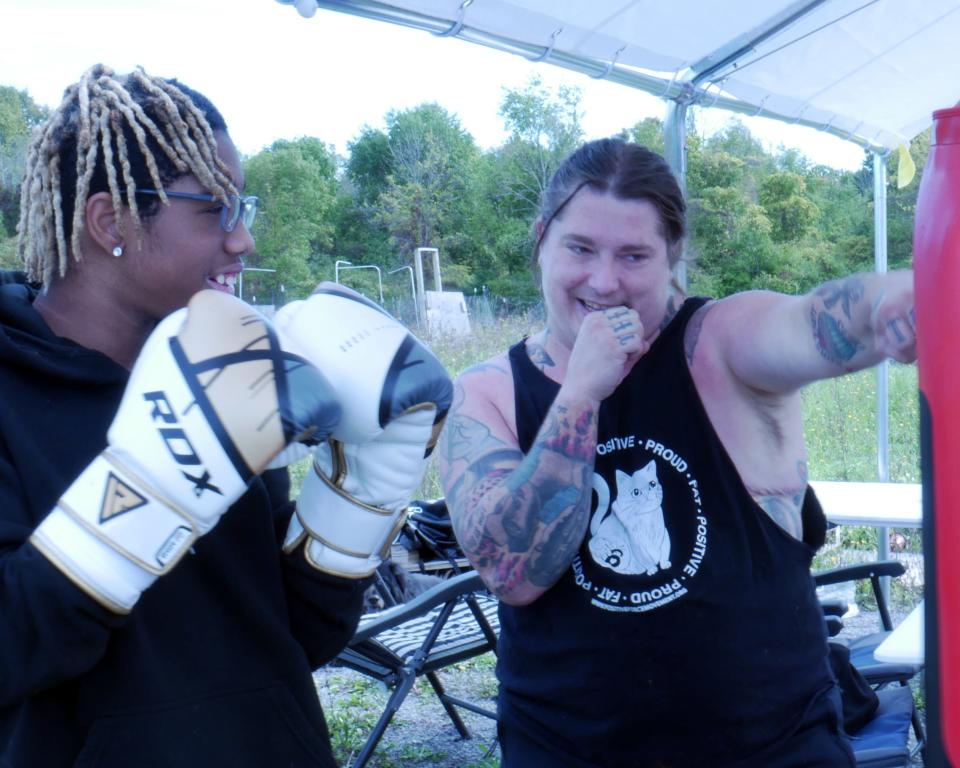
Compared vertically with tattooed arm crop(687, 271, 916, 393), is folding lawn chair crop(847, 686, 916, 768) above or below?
below

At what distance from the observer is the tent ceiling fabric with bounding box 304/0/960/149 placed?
9.24ft

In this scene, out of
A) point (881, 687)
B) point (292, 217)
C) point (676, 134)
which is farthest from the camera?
point (292, 217)

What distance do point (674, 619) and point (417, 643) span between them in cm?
188

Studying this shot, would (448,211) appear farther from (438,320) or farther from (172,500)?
(172,500)

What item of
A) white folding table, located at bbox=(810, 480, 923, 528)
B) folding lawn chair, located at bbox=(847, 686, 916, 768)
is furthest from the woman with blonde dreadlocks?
white folding table, located at bbox=(810, 480, 923, 528)

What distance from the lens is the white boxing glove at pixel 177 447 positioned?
3.43 ft

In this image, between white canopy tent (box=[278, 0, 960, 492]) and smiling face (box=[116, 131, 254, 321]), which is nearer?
smiling face (box=[116, 131, 254, 321])

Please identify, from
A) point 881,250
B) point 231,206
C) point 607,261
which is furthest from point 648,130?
point 231,206

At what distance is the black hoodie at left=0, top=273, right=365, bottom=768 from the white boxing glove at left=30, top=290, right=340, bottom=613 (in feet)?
0.13

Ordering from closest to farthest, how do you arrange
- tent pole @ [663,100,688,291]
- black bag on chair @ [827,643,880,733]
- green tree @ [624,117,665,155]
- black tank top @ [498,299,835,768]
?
black tank top @ [498,299,835,768] → black bag on chair @ [827,643,880,733] → tent pole @ [663,100,688,291] → green tree @ [624,117,665,155]

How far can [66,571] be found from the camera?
1.03 metres

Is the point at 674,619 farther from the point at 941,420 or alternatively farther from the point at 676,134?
the point at 676,134

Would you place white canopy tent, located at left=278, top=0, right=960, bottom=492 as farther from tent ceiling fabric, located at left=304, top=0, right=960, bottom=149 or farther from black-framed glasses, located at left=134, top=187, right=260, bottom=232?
black-framed glasses, located at left=134, top=187, right=260, bottom=232

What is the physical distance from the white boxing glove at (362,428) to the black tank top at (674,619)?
440mm
